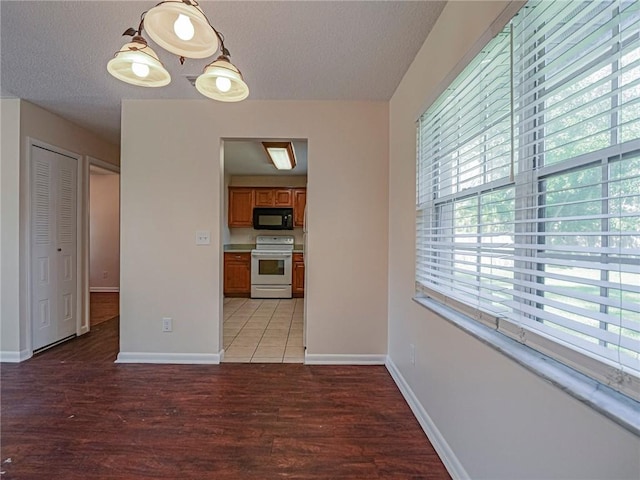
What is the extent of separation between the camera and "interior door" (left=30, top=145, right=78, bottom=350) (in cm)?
307

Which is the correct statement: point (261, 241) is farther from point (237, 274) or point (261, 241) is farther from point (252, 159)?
point (252, 159)

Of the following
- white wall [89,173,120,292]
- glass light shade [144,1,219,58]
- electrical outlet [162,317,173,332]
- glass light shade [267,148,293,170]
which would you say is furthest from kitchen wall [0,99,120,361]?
white wall [89,173,120,292]

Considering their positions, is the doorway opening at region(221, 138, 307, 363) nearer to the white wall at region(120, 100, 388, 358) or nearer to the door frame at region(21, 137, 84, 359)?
the white wall at region(120, 100, 388, 358)

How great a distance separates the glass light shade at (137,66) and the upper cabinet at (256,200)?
4.59m

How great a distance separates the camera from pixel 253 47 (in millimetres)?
2053

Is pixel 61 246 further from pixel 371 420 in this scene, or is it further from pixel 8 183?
pixel 371 420

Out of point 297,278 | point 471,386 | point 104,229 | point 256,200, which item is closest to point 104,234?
point 104,229

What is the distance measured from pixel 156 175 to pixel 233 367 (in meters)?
1.84

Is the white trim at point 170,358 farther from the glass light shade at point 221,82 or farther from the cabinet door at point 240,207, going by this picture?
the cabinet door at point 240,207

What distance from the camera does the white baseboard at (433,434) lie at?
1.50m

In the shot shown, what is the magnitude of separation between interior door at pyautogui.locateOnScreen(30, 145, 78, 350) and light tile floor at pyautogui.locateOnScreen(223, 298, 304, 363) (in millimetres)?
1707

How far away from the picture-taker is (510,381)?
44.4 inches

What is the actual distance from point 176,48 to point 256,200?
16.1ft

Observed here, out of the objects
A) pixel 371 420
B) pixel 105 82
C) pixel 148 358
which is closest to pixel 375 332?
pixel 371 420
